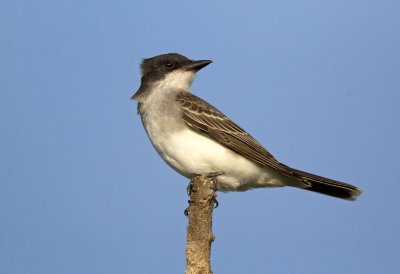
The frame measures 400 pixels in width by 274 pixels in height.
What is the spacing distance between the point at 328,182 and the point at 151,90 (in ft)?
8.32

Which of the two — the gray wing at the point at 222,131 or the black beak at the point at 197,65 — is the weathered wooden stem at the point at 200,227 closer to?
the gray wing at the point at 222,131

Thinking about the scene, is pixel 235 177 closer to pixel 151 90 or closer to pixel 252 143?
pixel 252 143

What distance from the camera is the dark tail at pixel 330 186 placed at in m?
8.27

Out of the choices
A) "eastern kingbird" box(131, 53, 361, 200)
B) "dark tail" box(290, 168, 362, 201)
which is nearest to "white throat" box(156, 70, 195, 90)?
"eastern kingbird" box(131, 53, 361, 200)

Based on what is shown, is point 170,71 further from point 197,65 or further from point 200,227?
point 200,227

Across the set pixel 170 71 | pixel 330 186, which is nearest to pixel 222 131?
pixel 170 71

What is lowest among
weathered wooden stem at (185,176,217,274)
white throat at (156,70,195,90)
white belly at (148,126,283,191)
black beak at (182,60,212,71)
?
weathered wooden stem at (185,176,217,274)

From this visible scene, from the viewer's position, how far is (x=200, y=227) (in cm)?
562

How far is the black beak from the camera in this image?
8.53 metres

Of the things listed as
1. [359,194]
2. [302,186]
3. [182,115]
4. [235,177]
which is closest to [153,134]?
[182,115]

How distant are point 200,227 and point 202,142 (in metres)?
2.19

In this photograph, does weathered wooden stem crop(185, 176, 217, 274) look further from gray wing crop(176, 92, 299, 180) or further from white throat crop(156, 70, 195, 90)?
white throat crop(156, 70, 195, 90)

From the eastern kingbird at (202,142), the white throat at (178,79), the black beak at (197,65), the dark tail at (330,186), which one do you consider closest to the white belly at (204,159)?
the eastern kingbird at (202,142)

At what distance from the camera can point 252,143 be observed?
26.9ft
